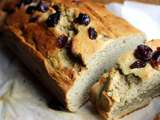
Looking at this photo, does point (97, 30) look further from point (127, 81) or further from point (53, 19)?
point (127, 81)

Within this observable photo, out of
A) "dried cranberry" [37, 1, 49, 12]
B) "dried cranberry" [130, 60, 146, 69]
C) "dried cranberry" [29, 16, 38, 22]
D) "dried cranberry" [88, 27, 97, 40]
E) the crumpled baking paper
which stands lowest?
the crumpled baking paper

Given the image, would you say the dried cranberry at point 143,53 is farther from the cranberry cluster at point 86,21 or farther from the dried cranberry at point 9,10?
the dried cranberry at point 9,10

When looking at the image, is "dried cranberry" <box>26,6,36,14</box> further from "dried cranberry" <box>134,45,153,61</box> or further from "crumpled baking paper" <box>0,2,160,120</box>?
"dried cranberry" <box>134,45,153,61</box>

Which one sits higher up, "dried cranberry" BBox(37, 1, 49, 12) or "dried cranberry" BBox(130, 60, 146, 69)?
"dried cranberry" BBox(37, 1, 49, 12)

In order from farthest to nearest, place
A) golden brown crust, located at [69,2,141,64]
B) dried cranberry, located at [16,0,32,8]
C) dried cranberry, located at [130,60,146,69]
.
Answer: dried cranberry, located at [16,0,32,8]
golden brown crust, located at [69,2,141,64]
dried cranberry, located at [130,60,146,69]

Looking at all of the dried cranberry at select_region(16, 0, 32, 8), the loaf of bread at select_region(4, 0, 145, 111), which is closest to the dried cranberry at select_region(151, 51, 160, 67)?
the loaf of bread at select_region(4, 0, 145, 111)

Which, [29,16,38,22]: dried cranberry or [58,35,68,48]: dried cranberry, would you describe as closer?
[58,35,68,48]: dried cranberry

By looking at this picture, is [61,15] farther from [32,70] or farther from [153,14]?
[153,14]

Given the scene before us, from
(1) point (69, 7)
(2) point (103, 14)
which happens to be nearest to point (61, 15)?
(1) point (69, 7)

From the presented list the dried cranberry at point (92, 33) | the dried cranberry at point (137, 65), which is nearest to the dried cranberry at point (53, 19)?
the dried cranberry at point (92, 33)
